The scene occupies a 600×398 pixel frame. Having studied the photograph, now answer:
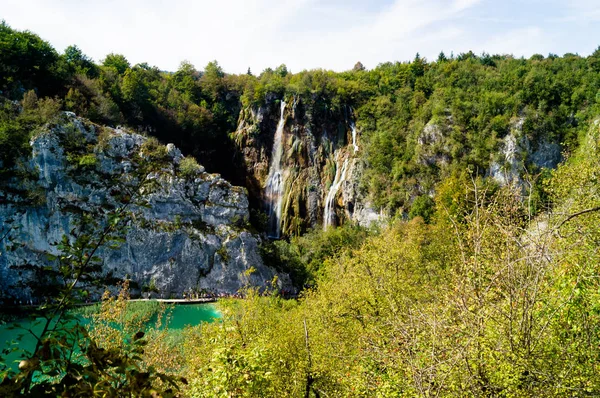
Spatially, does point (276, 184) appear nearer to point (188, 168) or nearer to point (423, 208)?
point (188, 168)

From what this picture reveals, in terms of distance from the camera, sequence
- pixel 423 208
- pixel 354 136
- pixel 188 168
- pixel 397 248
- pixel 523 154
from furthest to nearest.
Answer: pixel 354 136, pixel 188 168, pixel 423 208, pixel 523 154, pixel 397 248

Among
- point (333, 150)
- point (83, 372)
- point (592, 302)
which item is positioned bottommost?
point (592, 302)

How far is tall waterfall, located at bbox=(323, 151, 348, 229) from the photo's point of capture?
3791 cm

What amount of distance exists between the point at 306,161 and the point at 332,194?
5210mm

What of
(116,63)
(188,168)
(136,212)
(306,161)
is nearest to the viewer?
(136,212)

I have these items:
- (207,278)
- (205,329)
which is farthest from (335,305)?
(207,278)

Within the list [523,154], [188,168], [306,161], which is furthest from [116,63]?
[523,154]

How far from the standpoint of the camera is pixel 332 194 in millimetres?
38656

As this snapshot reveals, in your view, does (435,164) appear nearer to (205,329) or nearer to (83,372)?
(205,329)

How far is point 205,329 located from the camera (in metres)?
11.9

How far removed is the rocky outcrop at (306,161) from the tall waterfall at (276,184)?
0.40ft

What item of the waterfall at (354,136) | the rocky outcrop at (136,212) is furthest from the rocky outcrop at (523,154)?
the rocky outcrop at (136,212)

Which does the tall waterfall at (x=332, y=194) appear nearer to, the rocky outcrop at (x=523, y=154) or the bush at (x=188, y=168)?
the bush at (x=188, y=168)

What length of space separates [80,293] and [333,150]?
39.3m
